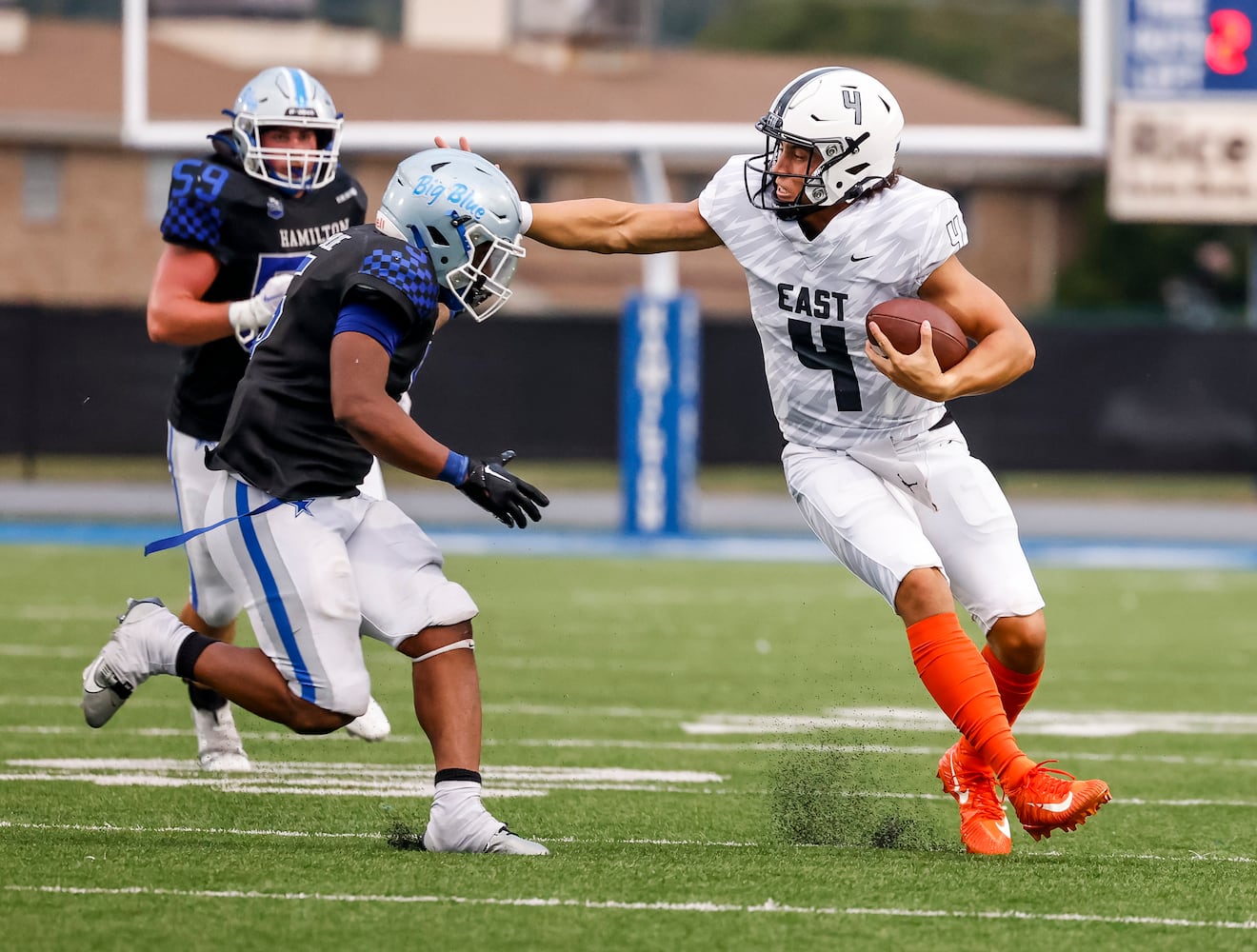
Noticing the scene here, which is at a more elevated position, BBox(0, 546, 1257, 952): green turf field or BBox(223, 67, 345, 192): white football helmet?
BBox(223, 67, 345, 192): white football helmet

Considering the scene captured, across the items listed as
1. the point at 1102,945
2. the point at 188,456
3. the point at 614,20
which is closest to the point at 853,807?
the point at 1102,945

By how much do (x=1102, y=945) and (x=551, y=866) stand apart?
1119mm

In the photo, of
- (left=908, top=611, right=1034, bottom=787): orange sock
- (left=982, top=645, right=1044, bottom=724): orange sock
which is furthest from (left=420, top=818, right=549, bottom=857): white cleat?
(left=982, top=645, right=1044, bottom=724): orange sock

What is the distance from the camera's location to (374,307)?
161 inches

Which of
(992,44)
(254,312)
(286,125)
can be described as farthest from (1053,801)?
(992,44)

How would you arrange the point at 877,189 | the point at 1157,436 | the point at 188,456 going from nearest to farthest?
the point at 877,189 < the point at 188,456 < the point at 1157,436

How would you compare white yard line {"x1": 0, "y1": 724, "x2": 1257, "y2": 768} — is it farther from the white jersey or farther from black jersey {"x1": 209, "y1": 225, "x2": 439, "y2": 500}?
black jersey {"x1": 209, "y1": 225, "x2": 439, "y2": 500}

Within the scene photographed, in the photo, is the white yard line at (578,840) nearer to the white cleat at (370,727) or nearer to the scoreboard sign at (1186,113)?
the white cleat at (370,727)

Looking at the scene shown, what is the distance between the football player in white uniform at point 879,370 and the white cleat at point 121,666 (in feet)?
4.08

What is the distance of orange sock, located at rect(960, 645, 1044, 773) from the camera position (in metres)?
4.75

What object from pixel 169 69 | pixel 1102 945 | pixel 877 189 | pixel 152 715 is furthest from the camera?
pixel 169 69

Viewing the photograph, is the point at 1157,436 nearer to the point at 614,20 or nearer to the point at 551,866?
the point at 614,20

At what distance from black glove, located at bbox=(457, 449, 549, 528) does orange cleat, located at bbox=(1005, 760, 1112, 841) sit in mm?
1171

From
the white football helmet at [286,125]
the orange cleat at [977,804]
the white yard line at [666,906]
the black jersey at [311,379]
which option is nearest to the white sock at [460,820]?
the white yard line at [666,906]
